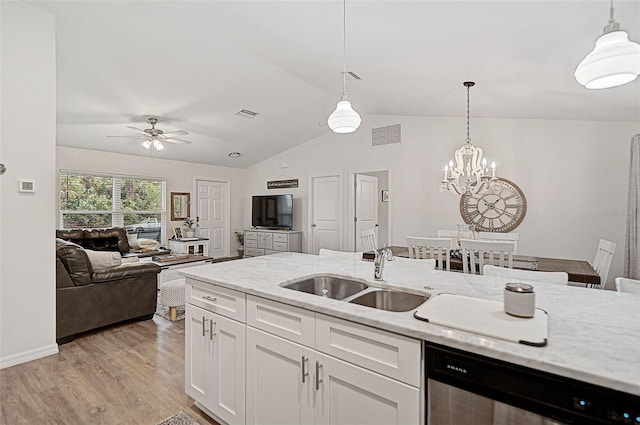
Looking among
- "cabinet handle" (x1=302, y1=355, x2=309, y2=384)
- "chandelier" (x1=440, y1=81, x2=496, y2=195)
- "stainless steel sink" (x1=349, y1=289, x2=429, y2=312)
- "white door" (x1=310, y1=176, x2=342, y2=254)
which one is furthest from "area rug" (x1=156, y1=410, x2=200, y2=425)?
"white door" (x1=310, y1=176, x2=342, y2=254)

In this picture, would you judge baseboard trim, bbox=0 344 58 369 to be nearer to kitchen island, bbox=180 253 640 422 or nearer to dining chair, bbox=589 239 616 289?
kitchen island, bbox=180 253 640 422

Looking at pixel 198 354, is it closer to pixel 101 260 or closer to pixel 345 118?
pixel 345 118

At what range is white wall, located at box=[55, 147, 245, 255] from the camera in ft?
18.9

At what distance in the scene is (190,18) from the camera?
293 cm

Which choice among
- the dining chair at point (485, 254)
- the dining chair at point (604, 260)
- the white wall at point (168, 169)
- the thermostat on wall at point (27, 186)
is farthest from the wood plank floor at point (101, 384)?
the white wall at point (168, 169)

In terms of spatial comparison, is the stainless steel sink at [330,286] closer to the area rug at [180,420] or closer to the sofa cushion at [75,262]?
the area rug at [180,420]

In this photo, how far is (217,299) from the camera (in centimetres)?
186

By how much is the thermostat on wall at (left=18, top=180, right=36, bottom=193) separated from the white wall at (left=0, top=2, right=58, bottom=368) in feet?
0.08

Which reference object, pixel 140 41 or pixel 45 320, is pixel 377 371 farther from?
pixel 140 41

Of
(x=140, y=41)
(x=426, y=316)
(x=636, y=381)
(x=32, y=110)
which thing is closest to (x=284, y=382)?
(x=426, y=316)

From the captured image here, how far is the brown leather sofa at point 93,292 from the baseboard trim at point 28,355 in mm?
166

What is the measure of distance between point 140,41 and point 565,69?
3969 millimetres

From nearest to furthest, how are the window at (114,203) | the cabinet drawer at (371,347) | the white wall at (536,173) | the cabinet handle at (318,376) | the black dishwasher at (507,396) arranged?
1. the black dishwasher at (507,396)
2. the cabinet drawer at (371,347)
3. the cabinet handle at (318,376)
4. the white wall at (536,173)
5. the window at (114,203)

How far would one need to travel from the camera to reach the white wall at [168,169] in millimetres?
5754
